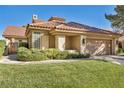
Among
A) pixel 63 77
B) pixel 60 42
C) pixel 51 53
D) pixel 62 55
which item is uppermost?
pixel 60 42

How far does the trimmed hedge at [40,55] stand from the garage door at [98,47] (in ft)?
12.7

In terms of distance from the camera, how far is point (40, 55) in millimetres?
14203

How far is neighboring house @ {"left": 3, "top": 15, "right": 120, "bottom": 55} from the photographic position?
1798 centimetres

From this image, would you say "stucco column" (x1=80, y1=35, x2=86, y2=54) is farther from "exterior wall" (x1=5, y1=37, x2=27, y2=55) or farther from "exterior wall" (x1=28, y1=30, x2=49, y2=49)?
"exterior wall" (x1=5, y1=37, x2=27, y2=55)

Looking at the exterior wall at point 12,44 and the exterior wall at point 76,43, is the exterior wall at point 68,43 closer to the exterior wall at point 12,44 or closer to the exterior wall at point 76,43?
the exterior wall at point 76,43

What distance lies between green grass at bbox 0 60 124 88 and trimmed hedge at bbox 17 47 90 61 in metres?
4.08

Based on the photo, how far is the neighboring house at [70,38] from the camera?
17984 mm

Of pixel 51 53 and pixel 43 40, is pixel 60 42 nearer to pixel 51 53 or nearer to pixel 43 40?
pixel 43 40

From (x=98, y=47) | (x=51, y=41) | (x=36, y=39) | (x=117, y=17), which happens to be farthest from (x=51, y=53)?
(x=117, y=17)

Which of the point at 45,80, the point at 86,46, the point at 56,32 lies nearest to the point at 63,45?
the point at 56,32

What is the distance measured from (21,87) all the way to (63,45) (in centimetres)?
1145

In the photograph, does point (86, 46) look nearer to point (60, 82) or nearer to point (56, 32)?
point (56, 32)

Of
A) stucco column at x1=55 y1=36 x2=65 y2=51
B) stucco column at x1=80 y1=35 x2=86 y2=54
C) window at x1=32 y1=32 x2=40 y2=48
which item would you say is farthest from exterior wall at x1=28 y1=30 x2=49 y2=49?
stucco column at x1=80 y1=35 x2=86 y2=54

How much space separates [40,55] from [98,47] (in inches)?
379
